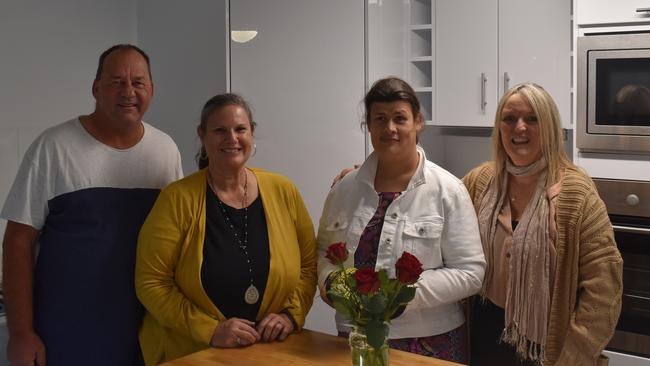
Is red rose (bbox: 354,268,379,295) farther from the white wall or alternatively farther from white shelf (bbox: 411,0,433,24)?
white shelf (bbox: 411,0,433,24)

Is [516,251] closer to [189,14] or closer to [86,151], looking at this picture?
[86,151]

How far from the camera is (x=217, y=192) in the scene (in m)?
2.19

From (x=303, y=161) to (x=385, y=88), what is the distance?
105 cm

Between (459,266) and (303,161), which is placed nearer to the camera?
(459,266)

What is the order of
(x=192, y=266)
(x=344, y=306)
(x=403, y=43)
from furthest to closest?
(x=403, y=43) → (x=192, y=266) → (x=344, y=306)

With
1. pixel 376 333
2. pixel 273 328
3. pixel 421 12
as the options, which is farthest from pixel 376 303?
pixel 421 12

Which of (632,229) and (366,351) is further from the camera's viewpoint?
(632,229)

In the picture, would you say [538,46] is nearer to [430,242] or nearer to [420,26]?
[420,26]

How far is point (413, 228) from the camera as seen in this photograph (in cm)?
215

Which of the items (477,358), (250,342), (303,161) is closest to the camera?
(250,342)

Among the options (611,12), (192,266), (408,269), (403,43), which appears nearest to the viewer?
(408,269)

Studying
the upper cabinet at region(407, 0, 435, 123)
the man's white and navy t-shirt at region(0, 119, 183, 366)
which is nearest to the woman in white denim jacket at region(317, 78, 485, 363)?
the man's white and navy t-shirt at region(0, 119, 183, 366)

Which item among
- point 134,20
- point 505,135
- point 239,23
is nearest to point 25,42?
point 134,20

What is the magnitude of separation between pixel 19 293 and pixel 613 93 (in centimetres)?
199
